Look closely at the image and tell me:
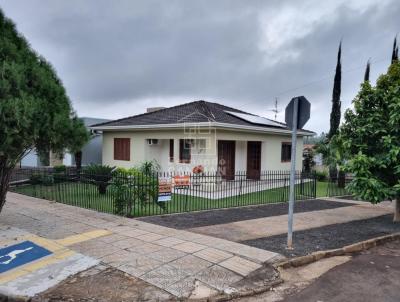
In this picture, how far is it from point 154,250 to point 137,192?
344 cm

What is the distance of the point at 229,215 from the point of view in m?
9.20

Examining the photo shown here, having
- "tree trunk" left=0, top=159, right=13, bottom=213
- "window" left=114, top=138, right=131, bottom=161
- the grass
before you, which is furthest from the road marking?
"window" left=114, top=138, right=131, bottom=161

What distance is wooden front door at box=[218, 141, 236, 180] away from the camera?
17.1 m

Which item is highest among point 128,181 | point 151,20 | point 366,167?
point 151,20

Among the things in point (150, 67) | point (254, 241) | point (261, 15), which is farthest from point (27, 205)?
point (261, 15)

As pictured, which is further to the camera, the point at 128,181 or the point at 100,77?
the point at 100,77

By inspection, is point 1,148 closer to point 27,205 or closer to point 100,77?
point 27,205

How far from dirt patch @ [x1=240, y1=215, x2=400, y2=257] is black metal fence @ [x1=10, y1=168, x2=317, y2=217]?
11.9 ft

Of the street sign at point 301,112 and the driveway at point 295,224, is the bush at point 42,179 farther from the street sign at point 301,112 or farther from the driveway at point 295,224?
the street sign at point 301,112

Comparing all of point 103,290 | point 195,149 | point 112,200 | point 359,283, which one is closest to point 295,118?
point 359,283

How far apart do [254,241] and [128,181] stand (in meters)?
4.03

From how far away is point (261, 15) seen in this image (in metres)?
13.2

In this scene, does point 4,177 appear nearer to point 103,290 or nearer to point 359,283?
point 103,290

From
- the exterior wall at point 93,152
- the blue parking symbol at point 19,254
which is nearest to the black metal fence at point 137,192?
the blue parking symbol at point 19,254
